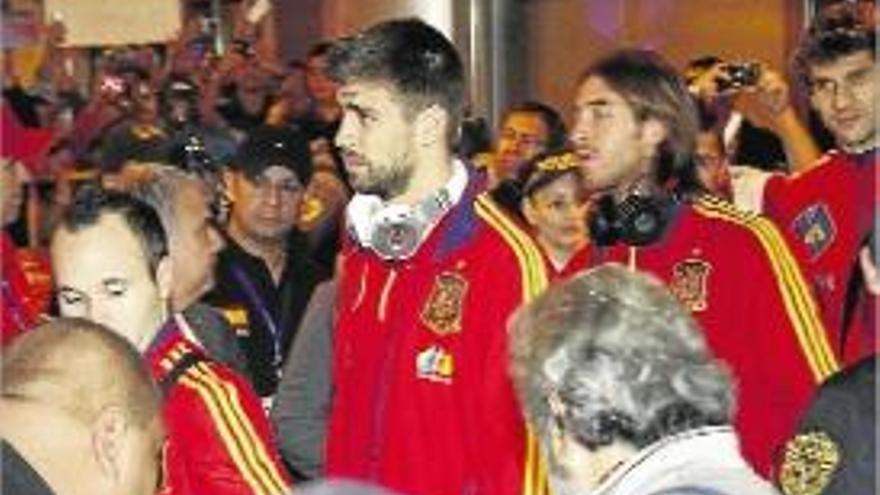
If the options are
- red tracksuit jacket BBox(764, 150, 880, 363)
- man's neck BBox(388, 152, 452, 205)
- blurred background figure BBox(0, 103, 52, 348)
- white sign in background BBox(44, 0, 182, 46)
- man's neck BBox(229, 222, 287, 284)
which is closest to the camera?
man's neck BBox(388, 152, 452, 205)

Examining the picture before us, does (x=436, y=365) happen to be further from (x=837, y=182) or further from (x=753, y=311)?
(x=837, y=182)

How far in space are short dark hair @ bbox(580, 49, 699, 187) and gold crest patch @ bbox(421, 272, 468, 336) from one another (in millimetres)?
886

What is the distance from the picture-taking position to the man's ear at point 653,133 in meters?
5.83

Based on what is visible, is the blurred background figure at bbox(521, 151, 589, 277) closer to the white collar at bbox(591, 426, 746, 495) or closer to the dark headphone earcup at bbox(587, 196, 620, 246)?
the dark headphone earcup at bbox(587, 196, 620, 246)

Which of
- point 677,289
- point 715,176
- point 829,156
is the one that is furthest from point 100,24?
point 677,289

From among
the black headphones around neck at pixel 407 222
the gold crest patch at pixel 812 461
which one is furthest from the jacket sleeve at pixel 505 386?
the gold crest patch at pixel 812 461

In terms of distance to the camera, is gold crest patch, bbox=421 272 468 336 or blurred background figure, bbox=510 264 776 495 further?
gold crest patch, bbox=421 272 468 336

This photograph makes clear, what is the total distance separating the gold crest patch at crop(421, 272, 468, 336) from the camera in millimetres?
5156

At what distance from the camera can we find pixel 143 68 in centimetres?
1201

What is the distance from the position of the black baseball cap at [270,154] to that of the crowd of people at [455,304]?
13 mm

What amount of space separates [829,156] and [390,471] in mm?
2491

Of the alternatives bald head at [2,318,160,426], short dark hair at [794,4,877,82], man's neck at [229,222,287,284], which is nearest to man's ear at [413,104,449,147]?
bald head at [2,318,160,426]

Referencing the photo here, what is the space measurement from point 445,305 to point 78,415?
1853 millimetres

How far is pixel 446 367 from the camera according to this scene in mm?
5160
